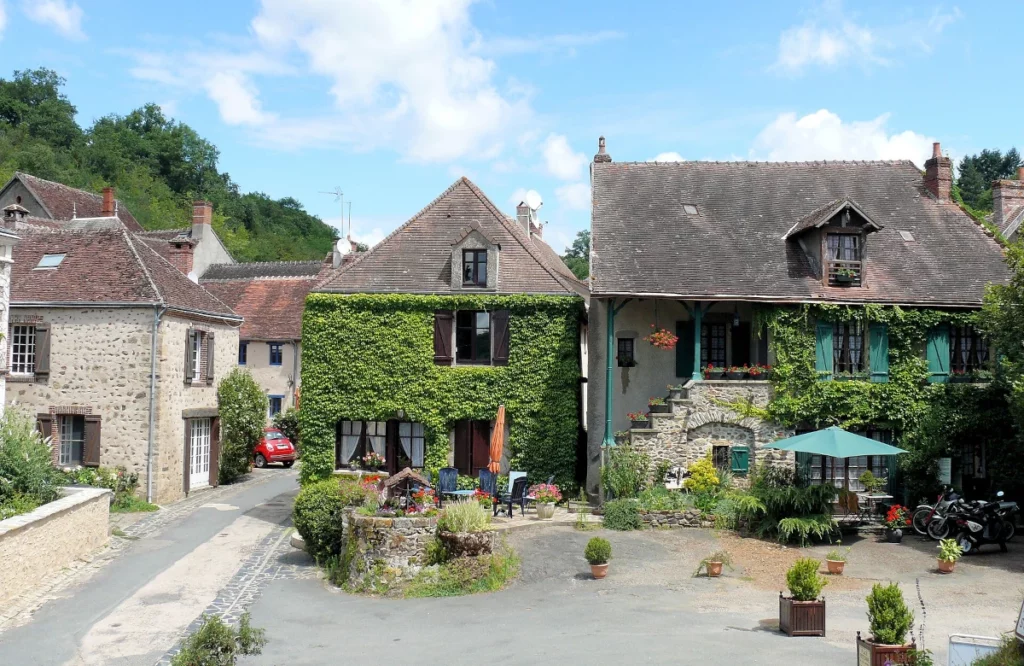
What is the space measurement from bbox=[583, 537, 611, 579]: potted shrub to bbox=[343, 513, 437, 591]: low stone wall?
2871mm

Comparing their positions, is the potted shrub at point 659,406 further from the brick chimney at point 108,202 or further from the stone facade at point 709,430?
the brick chimney at point 108,202

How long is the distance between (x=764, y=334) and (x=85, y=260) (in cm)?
1934

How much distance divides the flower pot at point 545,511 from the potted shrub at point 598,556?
451 cm

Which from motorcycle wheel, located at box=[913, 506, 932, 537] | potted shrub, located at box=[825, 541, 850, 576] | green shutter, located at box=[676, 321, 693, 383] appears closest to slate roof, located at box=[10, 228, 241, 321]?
green shutter, located at box=[676, 321, 693, 383]

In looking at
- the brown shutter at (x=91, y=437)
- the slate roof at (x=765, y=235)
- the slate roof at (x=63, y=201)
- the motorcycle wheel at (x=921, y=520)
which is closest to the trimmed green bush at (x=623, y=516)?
the slate roof at (x=765, y=235)

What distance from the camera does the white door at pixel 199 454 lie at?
2717 centimetres

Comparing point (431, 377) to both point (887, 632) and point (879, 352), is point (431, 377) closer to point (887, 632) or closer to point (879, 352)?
point (879, 352)

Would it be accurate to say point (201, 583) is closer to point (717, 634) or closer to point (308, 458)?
point (308, 458)

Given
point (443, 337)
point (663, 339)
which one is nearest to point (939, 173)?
point (663, 339)

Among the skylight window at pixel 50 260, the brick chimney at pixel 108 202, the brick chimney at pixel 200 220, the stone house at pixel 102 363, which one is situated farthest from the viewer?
the brick chimney at pixel 200 220

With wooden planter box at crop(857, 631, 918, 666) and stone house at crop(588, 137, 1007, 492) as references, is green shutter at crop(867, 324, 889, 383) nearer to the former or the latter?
stone house at crop(588, 137, 1007, 492)

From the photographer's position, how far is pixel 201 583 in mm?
16766

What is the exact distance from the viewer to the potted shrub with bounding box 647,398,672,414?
21461mm

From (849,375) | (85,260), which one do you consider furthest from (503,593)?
(85,260)
